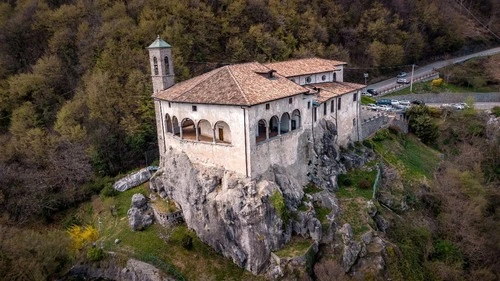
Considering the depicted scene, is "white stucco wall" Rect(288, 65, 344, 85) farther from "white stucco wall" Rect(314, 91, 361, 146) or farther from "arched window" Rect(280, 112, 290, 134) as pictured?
"arched window" Rect(280, 112, 290, 134)

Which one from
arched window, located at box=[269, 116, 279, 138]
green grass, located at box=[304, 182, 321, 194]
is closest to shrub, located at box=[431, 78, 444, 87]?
green grass, located at box=[304, 182, 321, 194]

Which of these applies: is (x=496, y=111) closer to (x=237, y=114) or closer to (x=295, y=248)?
(x=295, y=248)

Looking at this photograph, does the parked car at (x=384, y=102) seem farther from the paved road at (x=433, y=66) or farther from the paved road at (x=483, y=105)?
the paved road at (x=433, y=66)

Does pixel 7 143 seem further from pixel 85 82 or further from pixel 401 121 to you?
pixel 401 121

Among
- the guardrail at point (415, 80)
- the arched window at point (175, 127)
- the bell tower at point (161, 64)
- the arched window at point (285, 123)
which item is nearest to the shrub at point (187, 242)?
the arched window at point (175, 127)

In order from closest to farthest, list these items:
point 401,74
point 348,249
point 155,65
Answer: point 348,249, point 155,65, point 401,74

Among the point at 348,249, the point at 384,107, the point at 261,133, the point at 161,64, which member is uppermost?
the point at 161,64

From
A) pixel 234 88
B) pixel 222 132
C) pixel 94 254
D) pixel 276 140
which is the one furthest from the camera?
pixel 222 132

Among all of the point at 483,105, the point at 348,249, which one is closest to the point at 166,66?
the point at 348,249
